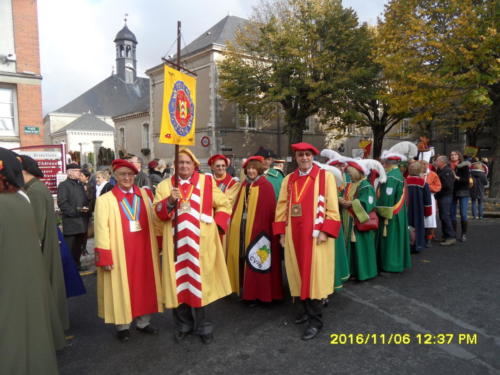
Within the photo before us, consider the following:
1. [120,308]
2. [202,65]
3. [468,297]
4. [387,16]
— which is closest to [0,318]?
[120,308]

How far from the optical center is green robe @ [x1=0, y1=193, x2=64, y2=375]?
2381mm

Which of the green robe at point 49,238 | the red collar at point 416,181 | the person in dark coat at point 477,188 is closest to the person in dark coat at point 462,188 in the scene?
the red collar at point 416,181

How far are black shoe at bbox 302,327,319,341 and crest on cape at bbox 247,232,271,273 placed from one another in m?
0.98

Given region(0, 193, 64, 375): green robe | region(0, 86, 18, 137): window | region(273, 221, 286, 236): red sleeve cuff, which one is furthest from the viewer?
region(0, 86, 18, 137): window

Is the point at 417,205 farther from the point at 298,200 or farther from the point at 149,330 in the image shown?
the point at 149,330

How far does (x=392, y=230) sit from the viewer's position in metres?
6.04

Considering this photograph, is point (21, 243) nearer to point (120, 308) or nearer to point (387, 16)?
point (120, 308)

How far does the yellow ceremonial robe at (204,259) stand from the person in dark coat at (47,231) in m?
1.04

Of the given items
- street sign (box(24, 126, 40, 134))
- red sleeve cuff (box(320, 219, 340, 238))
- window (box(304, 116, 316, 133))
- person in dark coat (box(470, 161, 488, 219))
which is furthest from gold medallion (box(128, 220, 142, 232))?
window (box(304, 116, 316, 133))

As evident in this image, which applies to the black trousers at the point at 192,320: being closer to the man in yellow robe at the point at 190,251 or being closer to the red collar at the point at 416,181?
the man in yellow robe at the point at 190,251

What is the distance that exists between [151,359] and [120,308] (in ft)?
1.85

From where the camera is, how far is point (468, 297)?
16.1 feet

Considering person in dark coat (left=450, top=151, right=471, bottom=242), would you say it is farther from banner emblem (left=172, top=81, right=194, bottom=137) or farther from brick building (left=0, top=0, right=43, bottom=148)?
brick building (left=0, top=0, right=43, bottom=148)
